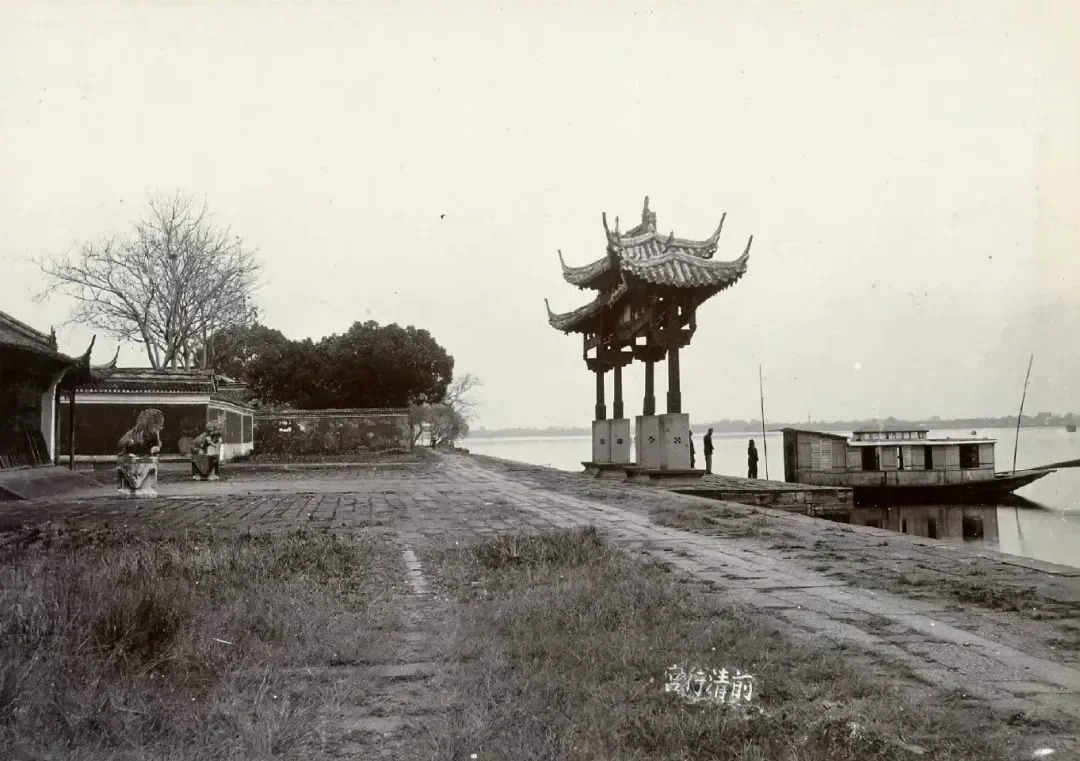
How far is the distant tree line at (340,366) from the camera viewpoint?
4075 cm

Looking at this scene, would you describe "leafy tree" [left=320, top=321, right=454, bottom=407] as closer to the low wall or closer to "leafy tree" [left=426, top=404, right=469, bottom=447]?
the low wall

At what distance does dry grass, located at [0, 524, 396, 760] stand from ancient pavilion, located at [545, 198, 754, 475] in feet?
34.8

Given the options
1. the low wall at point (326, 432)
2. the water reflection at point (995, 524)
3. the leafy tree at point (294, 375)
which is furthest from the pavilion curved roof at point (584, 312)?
the leafy tree at point (294, 375)

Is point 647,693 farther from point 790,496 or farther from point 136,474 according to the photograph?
point 790,496

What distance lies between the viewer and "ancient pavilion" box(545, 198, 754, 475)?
15.8 m

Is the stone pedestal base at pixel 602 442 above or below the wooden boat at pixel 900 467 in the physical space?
above

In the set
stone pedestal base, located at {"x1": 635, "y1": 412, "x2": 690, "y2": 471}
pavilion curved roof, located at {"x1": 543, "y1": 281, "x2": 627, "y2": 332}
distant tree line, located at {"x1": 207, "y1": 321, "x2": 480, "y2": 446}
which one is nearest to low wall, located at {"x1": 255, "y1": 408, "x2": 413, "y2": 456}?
distant tree line, located at {"x1": 207, "y1": 321, "x2": 480, "y2": 446}

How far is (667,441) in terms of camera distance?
15688mm

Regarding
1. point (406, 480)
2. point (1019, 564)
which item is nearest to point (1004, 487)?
point (406, 480)

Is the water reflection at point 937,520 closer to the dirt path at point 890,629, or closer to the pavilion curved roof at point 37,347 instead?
the dirt path at point 890,629

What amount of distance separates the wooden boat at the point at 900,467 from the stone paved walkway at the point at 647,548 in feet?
42.4

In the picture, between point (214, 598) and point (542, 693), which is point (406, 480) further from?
point (542, 693)

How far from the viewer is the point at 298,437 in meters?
36.3

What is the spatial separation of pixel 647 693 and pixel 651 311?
13.6 m
